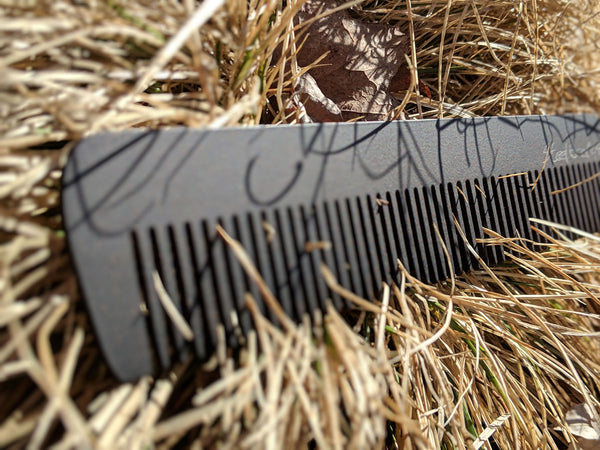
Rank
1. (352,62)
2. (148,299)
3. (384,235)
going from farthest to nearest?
(352,62)
(384,235)
(148,299)

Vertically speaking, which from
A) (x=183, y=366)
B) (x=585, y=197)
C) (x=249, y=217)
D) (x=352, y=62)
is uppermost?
(x=352, y=62)

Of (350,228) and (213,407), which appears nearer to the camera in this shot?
(213,407)

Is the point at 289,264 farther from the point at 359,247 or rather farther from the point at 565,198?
the point at 565,198

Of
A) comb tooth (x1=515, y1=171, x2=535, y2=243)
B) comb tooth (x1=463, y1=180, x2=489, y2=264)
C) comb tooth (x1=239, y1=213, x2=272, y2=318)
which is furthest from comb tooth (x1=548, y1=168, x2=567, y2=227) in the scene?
comb tooth (x1=239, y1=213, x2=272, y2=318)

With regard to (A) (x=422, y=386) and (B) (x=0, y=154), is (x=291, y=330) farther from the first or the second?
(B) (x=0, y=154)

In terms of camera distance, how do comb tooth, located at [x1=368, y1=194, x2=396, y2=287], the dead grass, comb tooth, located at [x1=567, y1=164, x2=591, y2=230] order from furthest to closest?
comb tooth, located at [x1=567, y1=164, x2=591, y2=230] → comb tooth, located at [x1=368, y1=194, x2=396, y2=287] → the dead grass

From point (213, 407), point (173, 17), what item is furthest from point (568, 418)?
point (173, 17)

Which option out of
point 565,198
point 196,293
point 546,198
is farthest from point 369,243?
point 565,198

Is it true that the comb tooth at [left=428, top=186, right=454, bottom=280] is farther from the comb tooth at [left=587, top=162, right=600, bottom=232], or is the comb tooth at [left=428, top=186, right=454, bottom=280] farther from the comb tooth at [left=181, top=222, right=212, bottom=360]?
the comb tooth at [left=587, top=162, right=600, bottom=232]
